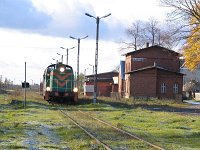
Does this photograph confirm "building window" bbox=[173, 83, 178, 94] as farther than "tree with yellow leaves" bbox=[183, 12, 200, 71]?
Yes

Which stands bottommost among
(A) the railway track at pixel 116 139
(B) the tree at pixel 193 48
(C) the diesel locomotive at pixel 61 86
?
(A) the railway track at pixel 116 139

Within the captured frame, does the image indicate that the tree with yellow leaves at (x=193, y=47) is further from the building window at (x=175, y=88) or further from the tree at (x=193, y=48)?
the building window at (x=175, y=88)

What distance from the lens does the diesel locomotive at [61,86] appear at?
4131 centimetres

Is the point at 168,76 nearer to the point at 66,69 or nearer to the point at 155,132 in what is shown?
the point at 66,69

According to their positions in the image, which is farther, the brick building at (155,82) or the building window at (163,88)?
the building window at (163,88)

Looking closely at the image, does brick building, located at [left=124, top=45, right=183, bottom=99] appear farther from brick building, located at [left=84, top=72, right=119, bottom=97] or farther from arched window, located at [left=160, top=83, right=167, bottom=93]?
brick building, located at [left=84, top=72, right=119, bottom=97]

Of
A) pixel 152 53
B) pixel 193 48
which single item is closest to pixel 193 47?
pixel 193 48

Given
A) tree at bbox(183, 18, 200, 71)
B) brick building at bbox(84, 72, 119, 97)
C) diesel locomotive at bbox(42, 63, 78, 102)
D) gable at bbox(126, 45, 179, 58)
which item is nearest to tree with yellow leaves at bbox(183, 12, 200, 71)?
tree at bbox(183, 18, 200, 71)

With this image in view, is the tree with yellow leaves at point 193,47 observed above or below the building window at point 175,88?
above

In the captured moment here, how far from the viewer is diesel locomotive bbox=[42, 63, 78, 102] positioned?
136 ft

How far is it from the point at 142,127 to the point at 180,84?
48.7 m

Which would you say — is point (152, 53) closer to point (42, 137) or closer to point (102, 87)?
point (102, 87)

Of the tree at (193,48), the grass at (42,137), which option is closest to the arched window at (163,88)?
the tree at (193,48)

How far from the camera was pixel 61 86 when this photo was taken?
136 feet
